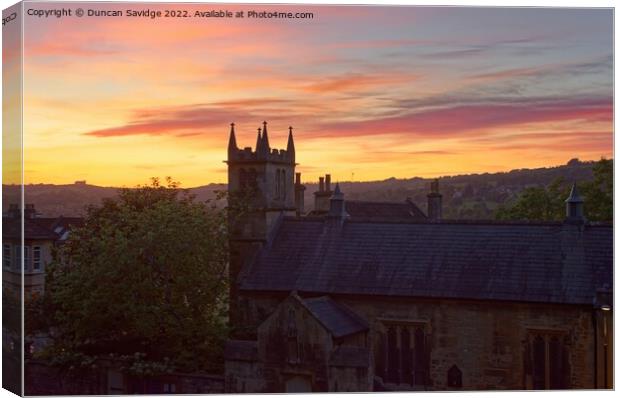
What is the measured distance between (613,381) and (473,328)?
15.8 ft

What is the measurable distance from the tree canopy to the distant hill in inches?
12.5

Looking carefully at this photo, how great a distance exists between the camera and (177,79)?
2567 centimetres

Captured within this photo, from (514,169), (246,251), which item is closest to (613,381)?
(514,169)

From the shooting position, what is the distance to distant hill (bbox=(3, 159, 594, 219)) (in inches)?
1043

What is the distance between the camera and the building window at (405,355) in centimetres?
2983

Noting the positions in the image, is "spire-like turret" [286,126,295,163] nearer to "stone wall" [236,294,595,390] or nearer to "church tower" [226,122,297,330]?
"church tower" [226,122,297,330]

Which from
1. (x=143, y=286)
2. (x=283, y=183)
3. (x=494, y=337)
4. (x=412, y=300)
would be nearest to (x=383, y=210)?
(x=412, y=300)

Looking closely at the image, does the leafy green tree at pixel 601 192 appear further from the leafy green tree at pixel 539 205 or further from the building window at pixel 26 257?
the building window at pixel 26 257

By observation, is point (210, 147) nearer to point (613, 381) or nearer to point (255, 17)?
point (255, 17)

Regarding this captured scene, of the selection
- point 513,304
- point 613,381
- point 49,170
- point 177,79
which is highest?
point 177,79

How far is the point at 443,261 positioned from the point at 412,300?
5.25ft

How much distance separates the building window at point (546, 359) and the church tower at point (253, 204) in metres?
9.19

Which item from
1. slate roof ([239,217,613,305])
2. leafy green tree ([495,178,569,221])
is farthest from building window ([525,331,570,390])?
leafy green tree ([495,178,569,221])

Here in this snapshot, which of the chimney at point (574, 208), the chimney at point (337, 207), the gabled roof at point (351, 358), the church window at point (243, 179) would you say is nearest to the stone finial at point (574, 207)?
the chimney at point (574, 208)
